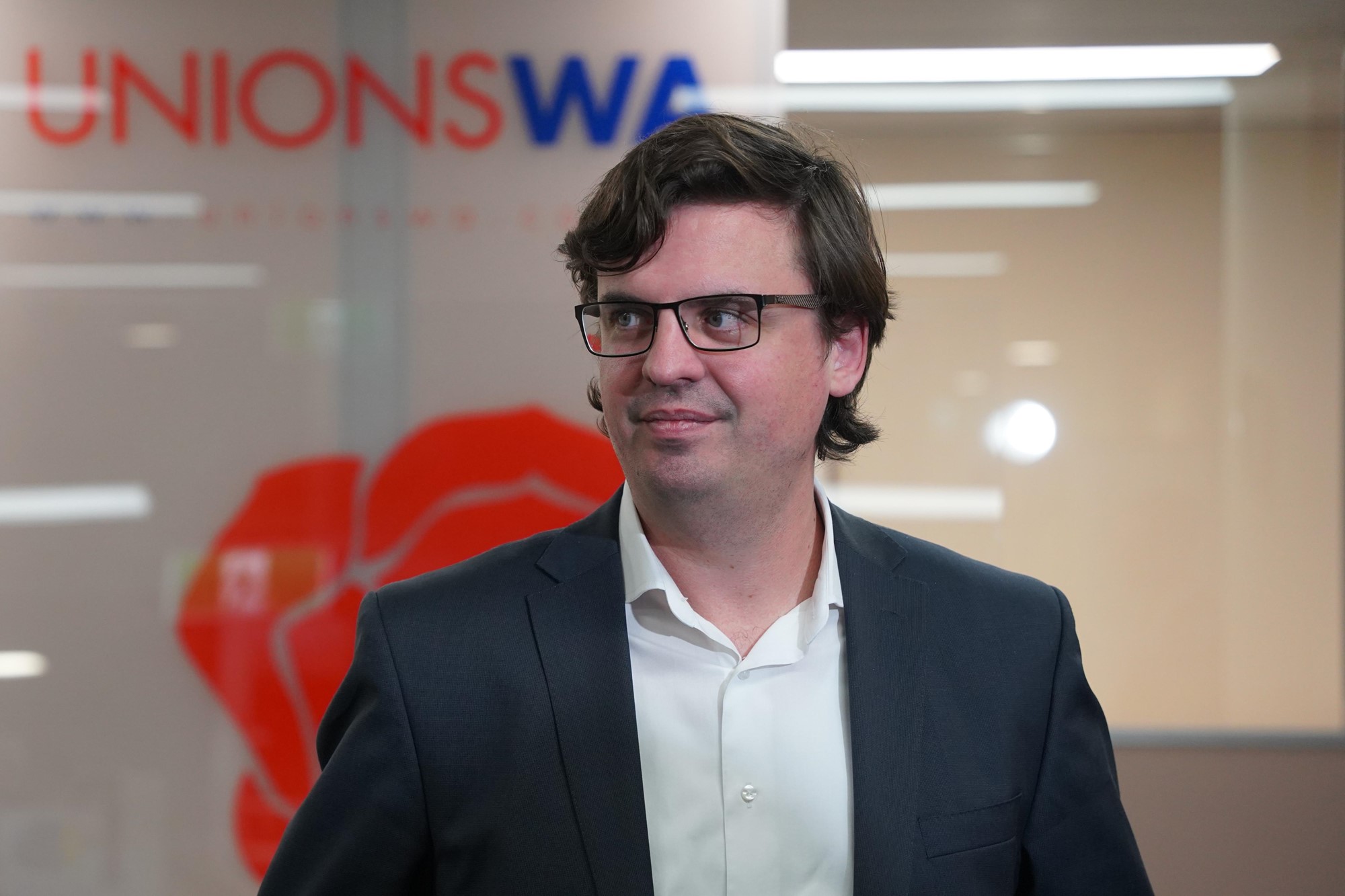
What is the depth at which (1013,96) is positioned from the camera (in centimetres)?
332

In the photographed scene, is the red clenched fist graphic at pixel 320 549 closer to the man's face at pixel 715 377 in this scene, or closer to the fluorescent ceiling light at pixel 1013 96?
the fluorescent ceiling light at pixel 1013 96

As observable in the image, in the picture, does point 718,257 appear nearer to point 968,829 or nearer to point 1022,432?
point 968,829

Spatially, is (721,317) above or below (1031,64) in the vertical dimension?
below

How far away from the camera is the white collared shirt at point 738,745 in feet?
4.66

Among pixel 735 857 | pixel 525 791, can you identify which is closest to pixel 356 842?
pixel 525 791

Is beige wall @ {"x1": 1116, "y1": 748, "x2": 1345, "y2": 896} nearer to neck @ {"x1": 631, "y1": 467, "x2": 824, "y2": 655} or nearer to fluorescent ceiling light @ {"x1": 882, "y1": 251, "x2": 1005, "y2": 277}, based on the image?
fluorescent ceiling light @ {"x1": 882, "y1": 251, "x2": 1005, "y2": 277}

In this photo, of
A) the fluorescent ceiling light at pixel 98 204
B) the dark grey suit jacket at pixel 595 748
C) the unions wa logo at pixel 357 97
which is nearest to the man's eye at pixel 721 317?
the dark grey suit jacket at pixel 595 748

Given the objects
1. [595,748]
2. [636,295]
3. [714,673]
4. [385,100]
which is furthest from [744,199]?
[385,100]

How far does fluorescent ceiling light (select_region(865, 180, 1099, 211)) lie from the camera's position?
130 inches

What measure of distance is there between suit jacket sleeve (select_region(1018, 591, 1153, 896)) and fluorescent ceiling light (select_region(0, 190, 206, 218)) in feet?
9.02

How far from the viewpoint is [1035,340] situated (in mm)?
3297

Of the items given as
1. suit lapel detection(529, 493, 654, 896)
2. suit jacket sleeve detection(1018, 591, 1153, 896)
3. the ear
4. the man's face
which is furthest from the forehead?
suit jacket sleeve detection(1018, 591, 1153, 896)

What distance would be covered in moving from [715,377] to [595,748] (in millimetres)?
523

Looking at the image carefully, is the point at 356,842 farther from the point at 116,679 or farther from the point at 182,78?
the point at 182,78
